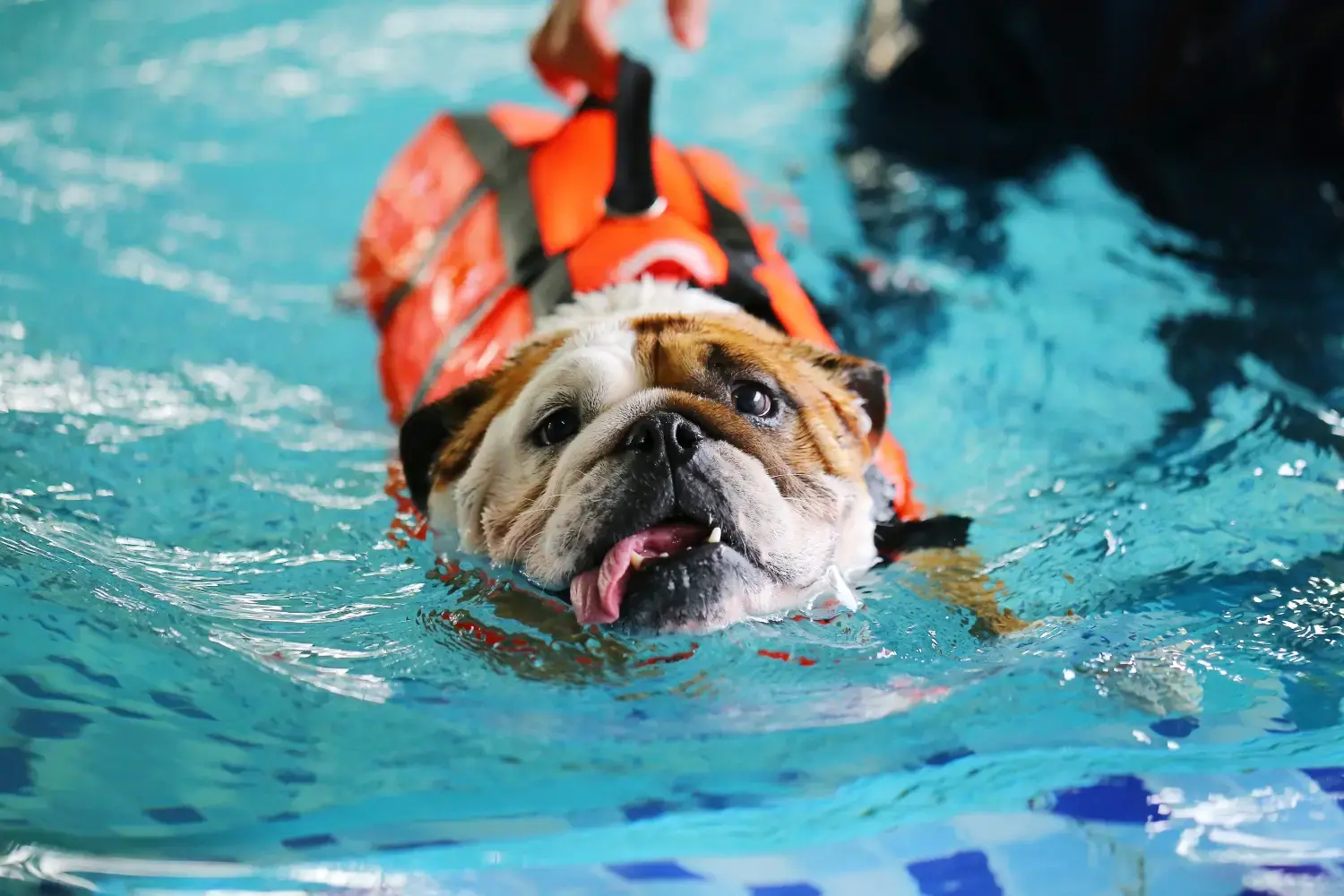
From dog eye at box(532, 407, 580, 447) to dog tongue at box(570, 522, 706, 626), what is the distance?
1.23 ft

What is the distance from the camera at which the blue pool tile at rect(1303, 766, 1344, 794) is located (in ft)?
7.97

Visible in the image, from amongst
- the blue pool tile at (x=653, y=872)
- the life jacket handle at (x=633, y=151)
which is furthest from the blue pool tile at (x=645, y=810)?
the life jacket handle at (x=633, y=151)

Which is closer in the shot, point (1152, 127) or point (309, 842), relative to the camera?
point (309, 842)

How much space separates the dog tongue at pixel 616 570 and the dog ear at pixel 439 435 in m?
0.61

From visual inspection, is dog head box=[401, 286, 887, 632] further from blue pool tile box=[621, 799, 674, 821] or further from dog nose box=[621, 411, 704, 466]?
blue pool tile box=[621, 799, 674, 821]

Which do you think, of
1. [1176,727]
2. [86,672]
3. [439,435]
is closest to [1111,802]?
[1176,727]

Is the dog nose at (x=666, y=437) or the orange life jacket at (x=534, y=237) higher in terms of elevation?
the orange life jacket at (x=534, y=237)

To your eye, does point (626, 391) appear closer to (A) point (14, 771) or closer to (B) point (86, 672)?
(B) point (86, 672)

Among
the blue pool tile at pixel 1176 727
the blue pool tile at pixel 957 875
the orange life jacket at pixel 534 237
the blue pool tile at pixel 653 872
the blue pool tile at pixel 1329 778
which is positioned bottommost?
the blue pool tile at pixel 1329 778

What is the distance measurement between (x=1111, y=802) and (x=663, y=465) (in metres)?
1.06

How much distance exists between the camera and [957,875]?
7.50 ft

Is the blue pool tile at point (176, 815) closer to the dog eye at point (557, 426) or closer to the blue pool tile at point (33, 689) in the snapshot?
the blue pool tile at point (33, 689)

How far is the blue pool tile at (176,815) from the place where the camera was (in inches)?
89.4

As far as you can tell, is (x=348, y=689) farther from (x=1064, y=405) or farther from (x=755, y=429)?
(x=1064, y=405)
